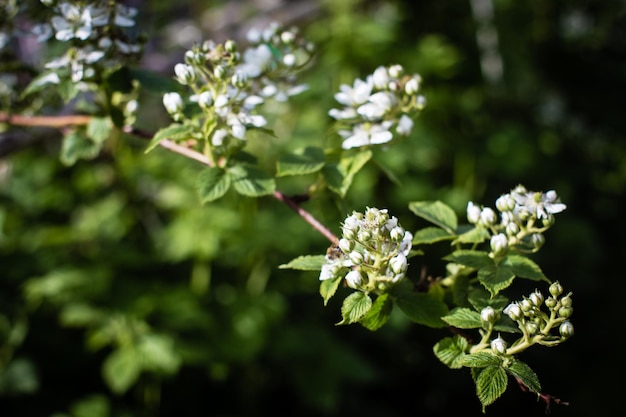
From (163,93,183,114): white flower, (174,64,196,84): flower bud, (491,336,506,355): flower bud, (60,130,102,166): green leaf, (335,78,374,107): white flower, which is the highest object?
(174,64,196,84): flower bud

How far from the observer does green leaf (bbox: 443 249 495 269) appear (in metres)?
0.84

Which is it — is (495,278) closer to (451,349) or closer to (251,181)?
(451,349)

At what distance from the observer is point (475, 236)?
0.89m

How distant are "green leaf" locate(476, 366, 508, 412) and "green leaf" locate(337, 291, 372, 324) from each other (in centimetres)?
14

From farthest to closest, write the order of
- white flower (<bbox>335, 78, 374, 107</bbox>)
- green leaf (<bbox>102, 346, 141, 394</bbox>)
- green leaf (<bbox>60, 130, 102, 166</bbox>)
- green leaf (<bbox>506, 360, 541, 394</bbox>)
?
green leaf (<bbox>102, 346, 141, 394</bbox>), green leaf (<bbox>60, 130, 102, 166</bbox>), white flower (<bbox>335, 78, 374, 107</bbox>), green leaf (<bbox>506, 360, 541, 394</bbox>)

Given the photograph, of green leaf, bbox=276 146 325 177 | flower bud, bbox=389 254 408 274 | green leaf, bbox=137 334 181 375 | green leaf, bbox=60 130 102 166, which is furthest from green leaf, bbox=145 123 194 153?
green leaf, bbox=137 334 181 375

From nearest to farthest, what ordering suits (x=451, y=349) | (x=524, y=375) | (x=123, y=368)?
(x=524, y=375) < (x=451, y=349) < (x=123, y=368)

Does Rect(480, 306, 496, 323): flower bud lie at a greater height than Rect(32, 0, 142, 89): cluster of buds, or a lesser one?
lesser

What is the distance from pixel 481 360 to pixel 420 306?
128mm

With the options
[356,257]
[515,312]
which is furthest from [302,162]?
[515,312]

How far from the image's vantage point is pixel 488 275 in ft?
2.68

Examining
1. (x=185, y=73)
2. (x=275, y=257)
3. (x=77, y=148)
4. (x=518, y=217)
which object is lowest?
(x=275, y=257)

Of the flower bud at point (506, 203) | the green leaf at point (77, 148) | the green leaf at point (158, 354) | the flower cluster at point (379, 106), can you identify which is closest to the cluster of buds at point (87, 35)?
the green leaf at point (77, 148)

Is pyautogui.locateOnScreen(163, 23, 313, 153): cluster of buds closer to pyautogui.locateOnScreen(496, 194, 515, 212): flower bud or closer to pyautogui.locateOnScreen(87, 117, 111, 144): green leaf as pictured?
pyautogui.locateOnScreen(87, 117, 111, 144): green leaf
